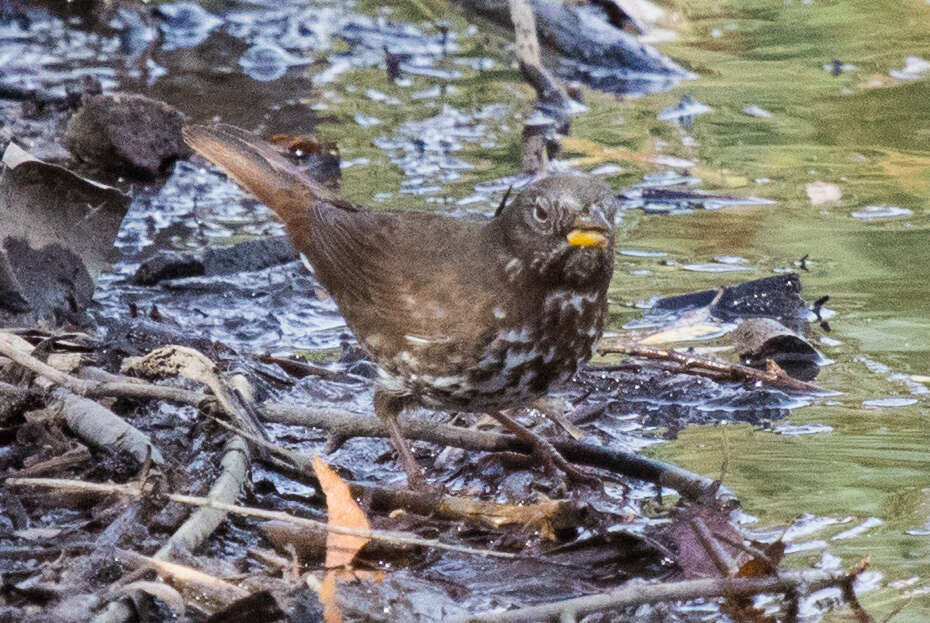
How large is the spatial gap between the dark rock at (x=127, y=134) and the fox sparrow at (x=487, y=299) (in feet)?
9.16

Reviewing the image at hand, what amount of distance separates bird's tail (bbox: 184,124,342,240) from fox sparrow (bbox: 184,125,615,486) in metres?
0.60

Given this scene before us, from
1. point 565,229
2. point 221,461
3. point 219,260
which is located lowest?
point 219,260

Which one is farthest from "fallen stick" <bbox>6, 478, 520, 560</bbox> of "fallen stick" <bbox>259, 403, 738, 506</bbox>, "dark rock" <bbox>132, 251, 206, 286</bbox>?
"dark rock" <bbox>132, 251, 206, 286</bbox>

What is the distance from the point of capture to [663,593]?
3303mm

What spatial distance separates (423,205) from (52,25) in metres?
4.60

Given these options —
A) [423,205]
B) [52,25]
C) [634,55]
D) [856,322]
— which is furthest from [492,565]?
[52,25]

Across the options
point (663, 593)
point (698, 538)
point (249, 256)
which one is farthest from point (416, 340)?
point (249, 256)

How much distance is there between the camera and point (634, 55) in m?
9.69

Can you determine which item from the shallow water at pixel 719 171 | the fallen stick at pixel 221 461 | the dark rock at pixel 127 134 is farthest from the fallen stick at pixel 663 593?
the dark rock at pixel 127 134

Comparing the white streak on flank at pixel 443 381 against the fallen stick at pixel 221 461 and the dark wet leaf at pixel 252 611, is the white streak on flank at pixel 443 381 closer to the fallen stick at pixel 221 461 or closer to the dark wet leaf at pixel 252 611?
the fallen stick at pixel 221 461

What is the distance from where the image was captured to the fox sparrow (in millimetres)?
4395

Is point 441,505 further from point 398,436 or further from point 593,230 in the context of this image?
point 593,230

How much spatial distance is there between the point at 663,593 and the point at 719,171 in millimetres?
4703

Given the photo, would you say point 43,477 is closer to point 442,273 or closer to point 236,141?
point 442,273
